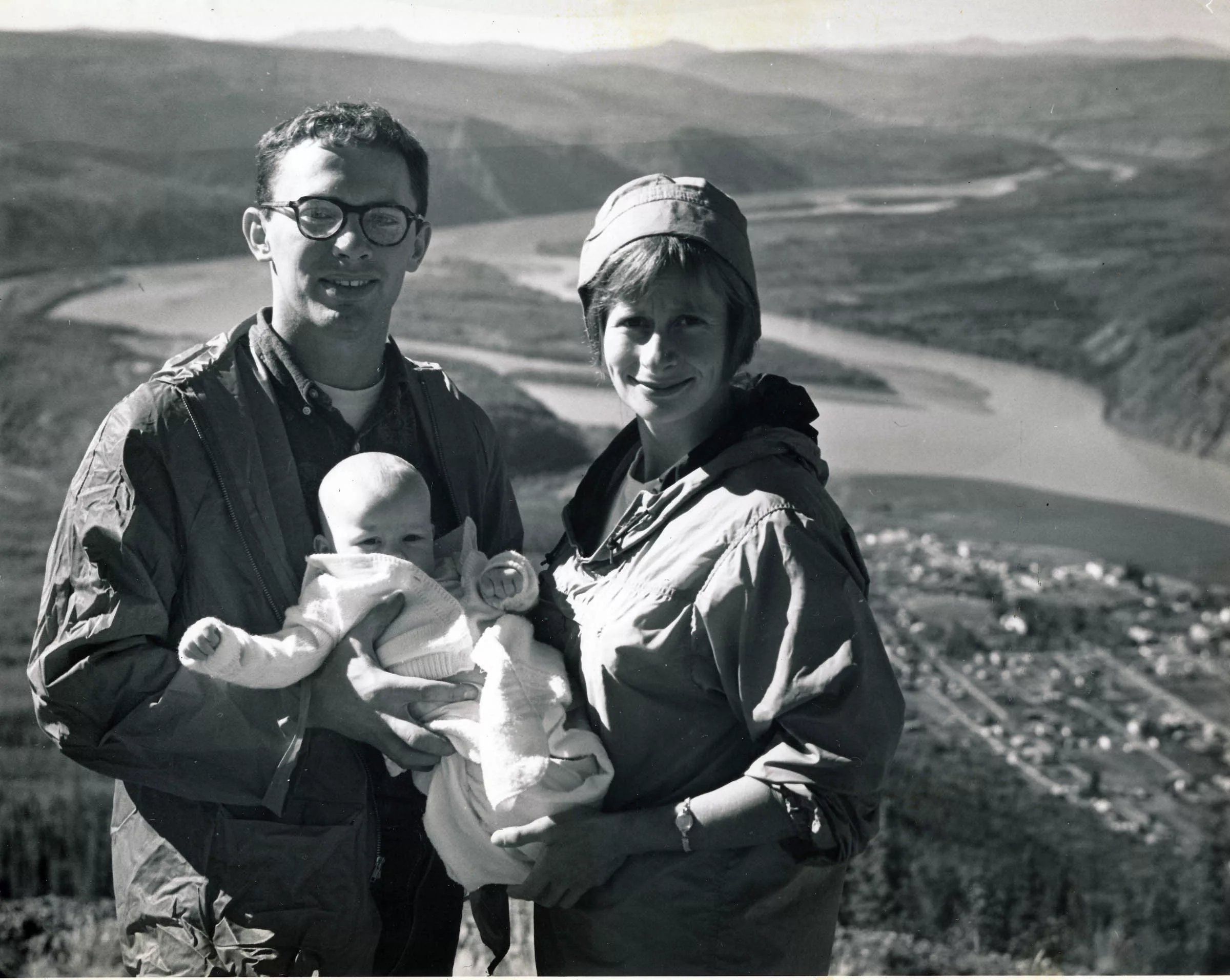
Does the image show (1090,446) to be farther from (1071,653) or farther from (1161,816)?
(1161,816)

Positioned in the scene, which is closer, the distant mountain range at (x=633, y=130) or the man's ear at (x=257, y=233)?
the man's ear at (x=257, y=233)

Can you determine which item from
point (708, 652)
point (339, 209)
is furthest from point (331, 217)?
point (708, 652)

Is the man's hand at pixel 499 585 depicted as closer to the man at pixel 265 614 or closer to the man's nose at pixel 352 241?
the man at pixel 265 614

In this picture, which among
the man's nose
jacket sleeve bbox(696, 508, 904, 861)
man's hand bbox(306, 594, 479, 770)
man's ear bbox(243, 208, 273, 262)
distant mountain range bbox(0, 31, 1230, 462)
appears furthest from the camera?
distant mountain range bbox(0, 31, 1230, 462)

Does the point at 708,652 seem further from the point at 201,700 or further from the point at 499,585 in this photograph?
the point at 201,700

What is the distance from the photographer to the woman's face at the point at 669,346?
2.58 meters

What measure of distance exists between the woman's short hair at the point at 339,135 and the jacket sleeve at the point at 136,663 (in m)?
0.61

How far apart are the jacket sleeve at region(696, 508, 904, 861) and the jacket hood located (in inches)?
6.3

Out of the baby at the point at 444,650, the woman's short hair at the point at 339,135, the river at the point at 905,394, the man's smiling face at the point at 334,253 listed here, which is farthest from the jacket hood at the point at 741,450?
the river at the point at 905,394

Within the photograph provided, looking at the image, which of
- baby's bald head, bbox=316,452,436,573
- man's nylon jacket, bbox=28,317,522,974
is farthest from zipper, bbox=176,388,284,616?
baby's bald head, bbox=316,452,436,573

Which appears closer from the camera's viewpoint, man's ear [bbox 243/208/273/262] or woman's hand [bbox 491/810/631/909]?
woman's hand [bbox 491/810/631/909]

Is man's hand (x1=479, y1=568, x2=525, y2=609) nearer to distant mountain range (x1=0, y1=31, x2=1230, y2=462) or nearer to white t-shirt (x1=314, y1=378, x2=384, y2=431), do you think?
white t-shirt (x1=314, y1=378, x2=384, y2=431)

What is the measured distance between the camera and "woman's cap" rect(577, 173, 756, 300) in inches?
100

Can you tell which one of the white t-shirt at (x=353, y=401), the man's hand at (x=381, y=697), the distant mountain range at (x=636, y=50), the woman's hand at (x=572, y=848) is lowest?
the woman's hand at (x=572, y=848)
